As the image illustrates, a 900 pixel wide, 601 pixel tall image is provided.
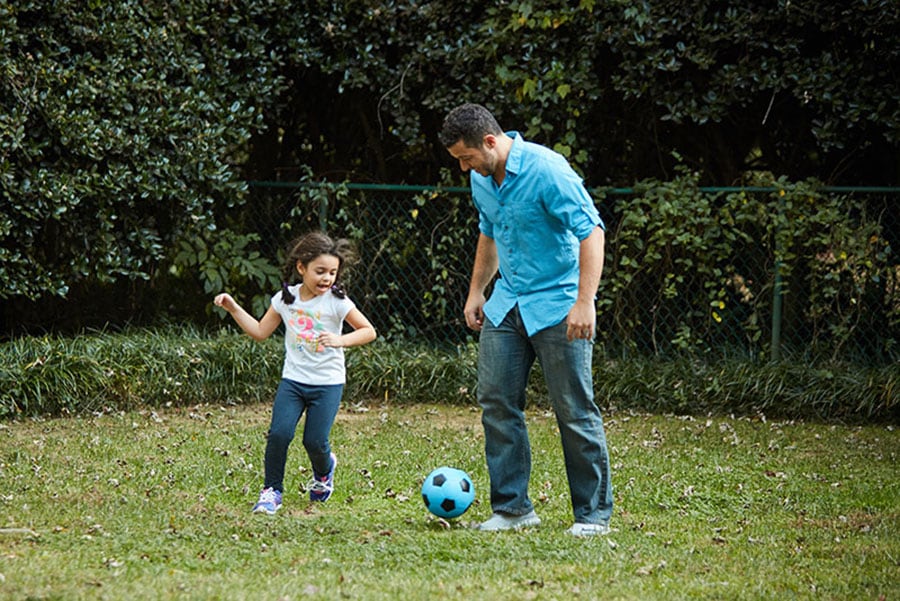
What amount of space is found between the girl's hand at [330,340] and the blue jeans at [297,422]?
A: 200mm

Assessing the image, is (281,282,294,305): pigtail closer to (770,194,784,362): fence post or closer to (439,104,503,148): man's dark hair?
(439,104,503,148): man's dark hair

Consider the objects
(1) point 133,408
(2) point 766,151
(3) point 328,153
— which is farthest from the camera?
(3) point 328,153

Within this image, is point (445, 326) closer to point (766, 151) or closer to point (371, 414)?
point (371, 414)

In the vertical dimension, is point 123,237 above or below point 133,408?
above

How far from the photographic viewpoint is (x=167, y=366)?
26.1 feet

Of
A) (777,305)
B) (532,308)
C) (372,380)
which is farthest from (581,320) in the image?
(777,305)

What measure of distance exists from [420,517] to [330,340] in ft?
2.77

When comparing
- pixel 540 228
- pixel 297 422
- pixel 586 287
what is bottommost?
pixel 297 422

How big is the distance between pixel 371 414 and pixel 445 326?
1.57 meters

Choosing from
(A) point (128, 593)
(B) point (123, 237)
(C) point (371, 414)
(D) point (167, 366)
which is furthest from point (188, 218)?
(A) point (128, 593)

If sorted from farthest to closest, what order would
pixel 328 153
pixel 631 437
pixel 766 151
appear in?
1. pixel 328 153
2. pixel 766 151
3. pixel 631 437

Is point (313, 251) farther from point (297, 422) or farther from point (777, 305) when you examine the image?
point (777, 305)

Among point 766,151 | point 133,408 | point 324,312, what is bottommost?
point 133,408

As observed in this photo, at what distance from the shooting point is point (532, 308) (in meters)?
4.47
